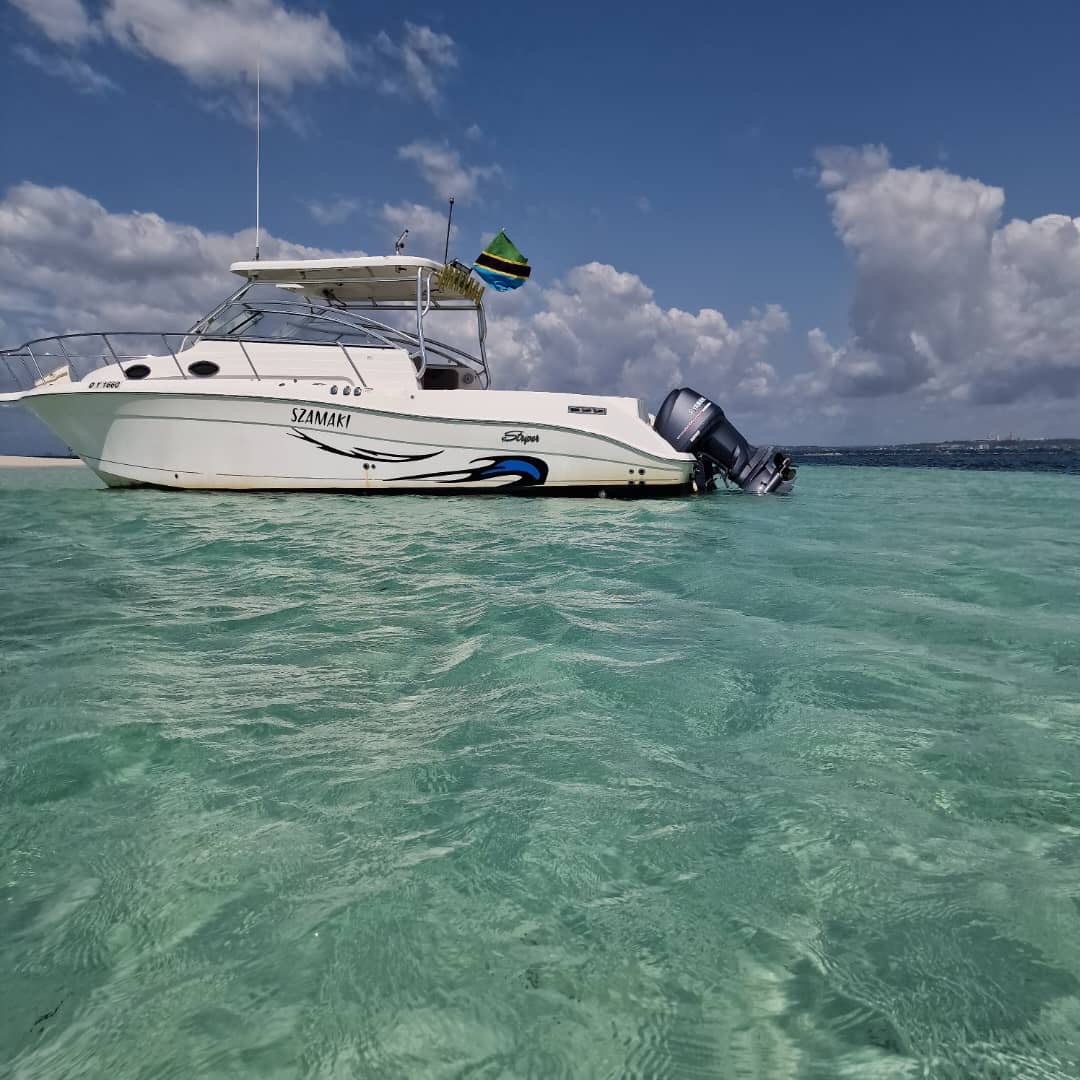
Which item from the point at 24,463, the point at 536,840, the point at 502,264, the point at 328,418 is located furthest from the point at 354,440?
the point at 24,463

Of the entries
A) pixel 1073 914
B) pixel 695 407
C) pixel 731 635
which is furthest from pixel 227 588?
pixel 695 407

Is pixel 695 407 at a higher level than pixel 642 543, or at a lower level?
higher

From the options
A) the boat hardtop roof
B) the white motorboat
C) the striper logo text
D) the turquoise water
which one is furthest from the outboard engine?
the turquoise water

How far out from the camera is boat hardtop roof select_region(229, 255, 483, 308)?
11.4 m

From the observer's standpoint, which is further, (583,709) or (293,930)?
(583,709)

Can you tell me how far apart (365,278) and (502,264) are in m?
2.22

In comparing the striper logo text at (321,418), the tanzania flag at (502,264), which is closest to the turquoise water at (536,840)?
the striper logo text at (321,418)

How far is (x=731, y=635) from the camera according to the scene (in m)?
3.97

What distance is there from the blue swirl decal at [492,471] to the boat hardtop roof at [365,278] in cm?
310

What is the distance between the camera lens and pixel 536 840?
6.35 feet

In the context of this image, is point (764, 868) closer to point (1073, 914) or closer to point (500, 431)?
point (1073, 914)

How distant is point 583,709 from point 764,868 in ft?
3.72

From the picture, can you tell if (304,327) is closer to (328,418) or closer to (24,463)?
(328,418)

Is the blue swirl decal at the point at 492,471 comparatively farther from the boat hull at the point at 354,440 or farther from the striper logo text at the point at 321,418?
the striper logo text at the point at 321,418
